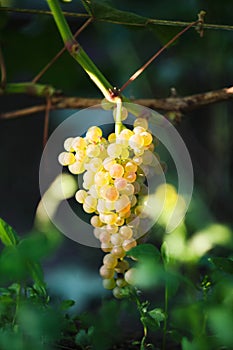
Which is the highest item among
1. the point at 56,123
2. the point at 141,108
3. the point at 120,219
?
the point at 56,123

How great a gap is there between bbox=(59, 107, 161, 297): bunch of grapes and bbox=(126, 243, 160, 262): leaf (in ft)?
0.25

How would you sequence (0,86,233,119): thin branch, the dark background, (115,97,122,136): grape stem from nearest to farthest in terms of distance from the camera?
(115,97,122,136): grape stem → (0,86,233,119): thin branch → the dark background

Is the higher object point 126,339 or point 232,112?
point 232,112

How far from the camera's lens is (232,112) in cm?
130

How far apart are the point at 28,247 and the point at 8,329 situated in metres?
0.10

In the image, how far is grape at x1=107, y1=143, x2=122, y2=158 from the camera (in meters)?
0.47

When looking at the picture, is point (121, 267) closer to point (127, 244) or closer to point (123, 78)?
point (127, 244)

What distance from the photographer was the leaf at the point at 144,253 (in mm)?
385

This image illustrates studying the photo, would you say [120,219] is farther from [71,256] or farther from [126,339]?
[71,256]

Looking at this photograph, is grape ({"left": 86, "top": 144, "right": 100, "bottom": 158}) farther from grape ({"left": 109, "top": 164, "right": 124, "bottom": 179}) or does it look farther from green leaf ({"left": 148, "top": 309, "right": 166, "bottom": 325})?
green leaf ({"left": 148, "top": 309, "right": 166, "bottom": 325})

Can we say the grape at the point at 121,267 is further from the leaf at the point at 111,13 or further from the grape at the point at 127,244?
the leaf at the point at 111,13

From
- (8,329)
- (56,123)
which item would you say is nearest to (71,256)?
(56,123)

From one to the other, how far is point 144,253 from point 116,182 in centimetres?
9

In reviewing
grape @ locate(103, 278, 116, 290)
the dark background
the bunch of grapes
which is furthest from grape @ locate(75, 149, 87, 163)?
the dark background
